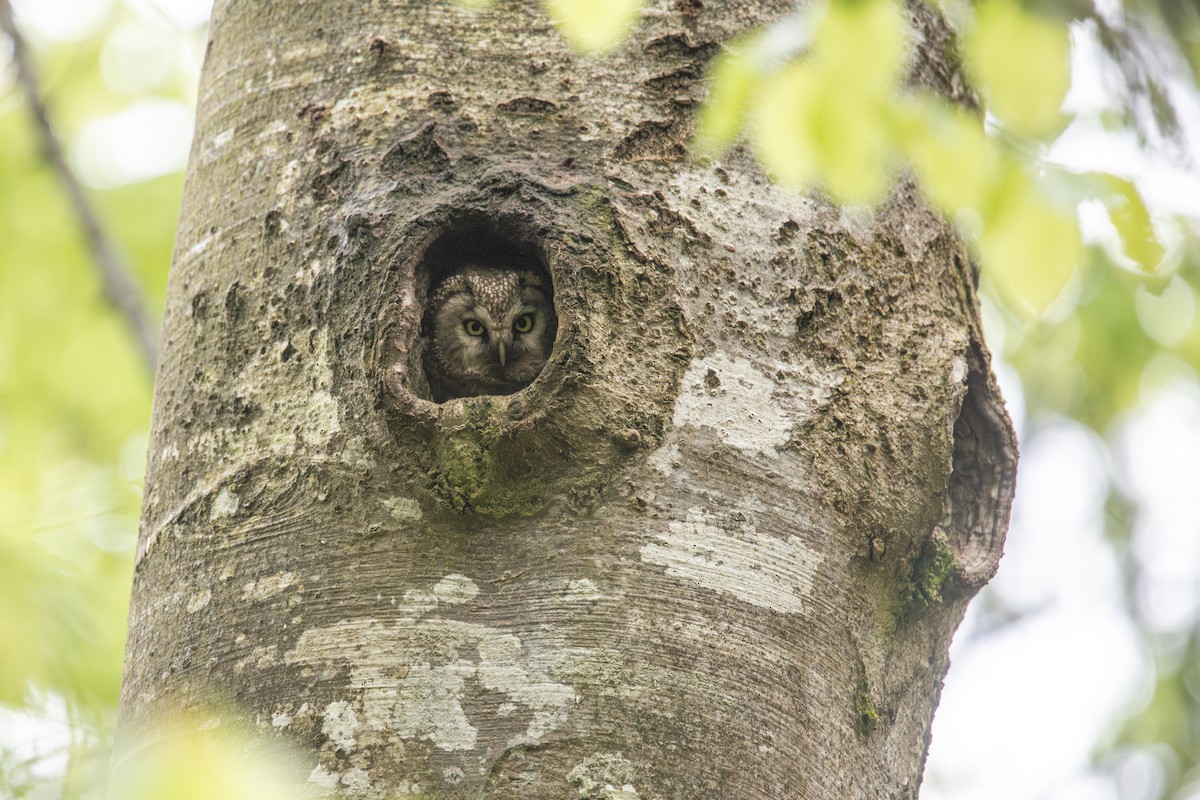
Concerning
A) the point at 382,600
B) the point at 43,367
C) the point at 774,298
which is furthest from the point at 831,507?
the point at 43,367

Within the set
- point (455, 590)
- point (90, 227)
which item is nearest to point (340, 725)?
point (455, 590)

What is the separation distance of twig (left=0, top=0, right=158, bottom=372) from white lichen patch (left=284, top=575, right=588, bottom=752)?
2.32 metres

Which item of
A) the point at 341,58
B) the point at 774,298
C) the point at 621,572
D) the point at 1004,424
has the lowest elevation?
the point at 621,572

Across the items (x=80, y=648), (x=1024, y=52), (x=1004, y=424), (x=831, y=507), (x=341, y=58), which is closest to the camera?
(x=1024, y=52)

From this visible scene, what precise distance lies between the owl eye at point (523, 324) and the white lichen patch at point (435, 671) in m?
2.11

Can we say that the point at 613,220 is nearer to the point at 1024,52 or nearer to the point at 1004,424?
the point at 1024,52

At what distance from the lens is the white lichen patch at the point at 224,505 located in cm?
224

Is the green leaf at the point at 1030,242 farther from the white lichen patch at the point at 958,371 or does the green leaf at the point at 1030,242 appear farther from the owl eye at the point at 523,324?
the owl eye at the point at 523,324

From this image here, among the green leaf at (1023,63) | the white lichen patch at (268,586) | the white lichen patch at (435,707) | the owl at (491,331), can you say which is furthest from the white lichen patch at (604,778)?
the owl at (491,331)

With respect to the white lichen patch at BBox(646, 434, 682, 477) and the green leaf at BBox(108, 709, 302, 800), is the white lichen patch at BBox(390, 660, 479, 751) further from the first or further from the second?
the white lichen patch at BBox(646, 434, 682, 477)

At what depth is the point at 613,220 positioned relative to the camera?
231 centimetres

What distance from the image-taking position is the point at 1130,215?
2145mm

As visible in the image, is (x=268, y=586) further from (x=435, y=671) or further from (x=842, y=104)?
(x=842, y=104)

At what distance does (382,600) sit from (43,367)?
4274 mm
